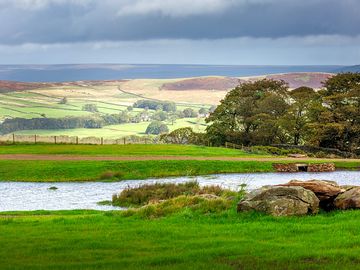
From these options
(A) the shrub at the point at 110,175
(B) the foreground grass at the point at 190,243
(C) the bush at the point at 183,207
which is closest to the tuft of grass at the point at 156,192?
(A) the shrub at the point at 110,175

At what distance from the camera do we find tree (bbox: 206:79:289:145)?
98.2 metres

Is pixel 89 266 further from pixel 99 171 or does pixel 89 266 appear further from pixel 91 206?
A: pixel 99 171

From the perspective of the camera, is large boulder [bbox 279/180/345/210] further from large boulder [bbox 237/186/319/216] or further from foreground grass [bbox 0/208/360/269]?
foreground grass [bbox 0/208/360/269]

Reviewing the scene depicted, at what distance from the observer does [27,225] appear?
24.4 meters

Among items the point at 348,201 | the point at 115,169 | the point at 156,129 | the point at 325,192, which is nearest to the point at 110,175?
the point at 115,169

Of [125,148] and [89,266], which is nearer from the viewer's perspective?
[89,266]

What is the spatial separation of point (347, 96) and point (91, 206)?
193 feet

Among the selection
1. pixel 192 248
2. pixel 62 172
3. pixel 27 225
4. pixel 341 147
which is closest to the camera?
pixel 192 248

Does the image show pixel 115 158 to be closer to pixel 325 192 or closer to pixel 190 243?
pixel 325 192

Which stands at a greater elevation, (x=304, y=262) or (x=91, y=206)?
(x=304, y=262)

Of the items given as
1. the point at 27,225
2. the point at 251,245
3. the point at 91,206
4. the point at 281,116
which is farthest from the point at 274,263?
the point at 281,116

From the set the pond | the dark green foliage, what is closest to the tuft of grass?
the pond

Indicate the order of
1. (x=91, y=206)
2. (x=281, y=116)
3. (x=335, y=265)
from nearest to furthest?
(x=335, y=265) → (x=91, y=206) → (x=281, y=116)

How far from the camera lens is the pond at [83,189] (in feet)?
138
